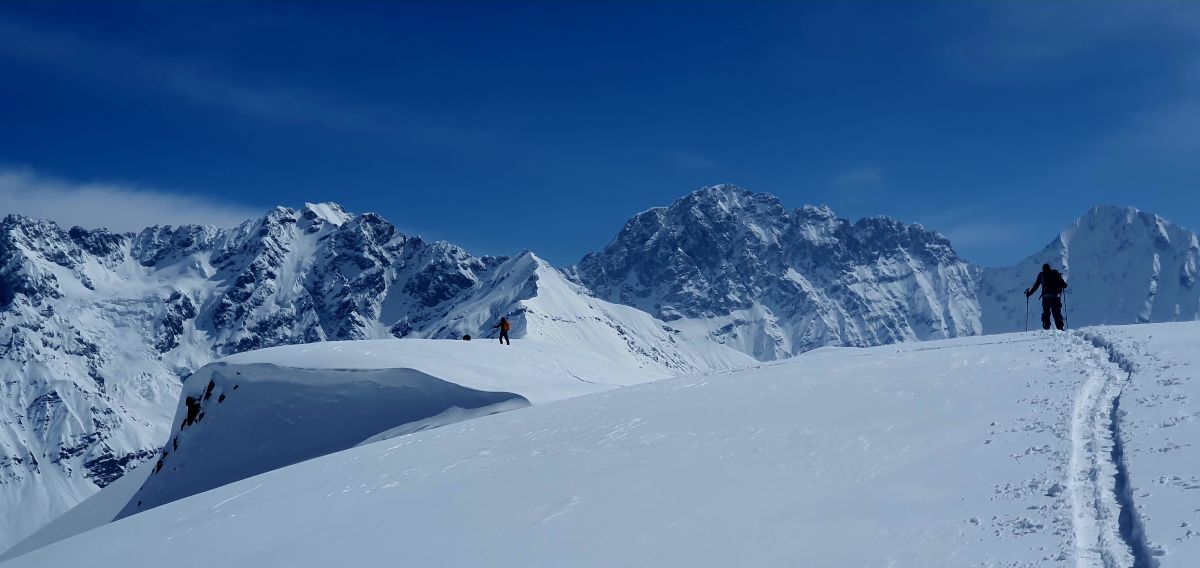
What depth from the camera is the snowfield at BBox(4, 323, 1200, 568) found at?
9.20m

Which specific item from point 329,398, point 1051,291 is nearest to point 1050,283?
point 1051,291

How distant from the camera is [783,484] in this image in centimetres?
1169

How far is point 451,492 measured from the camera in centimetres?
1373

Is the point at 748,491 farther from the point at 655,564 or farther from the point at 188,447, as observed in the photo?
the point at 188,447

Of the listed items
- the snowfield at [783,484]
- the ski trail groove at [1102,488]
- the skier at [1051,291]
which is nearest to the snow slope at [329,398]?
Result: the snowfield at [783,484]

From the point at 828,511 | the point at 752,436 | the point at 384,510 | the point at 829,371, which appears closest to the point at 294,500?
the point at 384,510

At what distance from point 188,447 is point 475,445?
15.5 meters

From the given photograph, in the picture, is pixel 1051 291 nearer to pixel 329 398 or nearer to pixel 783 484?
pixel 783 484

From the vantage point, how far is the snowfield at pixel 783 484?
9203 mm

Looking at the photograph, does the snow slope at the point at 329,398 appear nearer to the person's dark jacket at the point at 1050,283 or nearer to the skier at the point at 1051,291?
the skier at the point at 1051,291

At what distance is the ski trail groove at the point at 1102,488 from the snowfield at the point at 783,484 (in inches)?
1.1

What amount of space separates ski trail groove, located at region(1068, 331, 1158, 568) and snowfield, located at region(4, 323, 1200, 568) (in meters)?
0.03

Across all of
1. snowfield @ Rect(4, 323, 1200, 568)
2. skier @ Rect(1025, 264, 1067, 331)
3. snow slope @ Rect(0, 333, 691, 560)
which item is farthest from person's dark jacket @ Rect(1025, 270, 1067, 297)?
snow slope @ Rect(0, 333, 691, 560)

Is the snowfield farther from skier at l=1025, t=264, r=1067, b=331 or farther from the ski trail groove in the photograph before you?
skier at l=1025, t=264, r=1067, b=331
